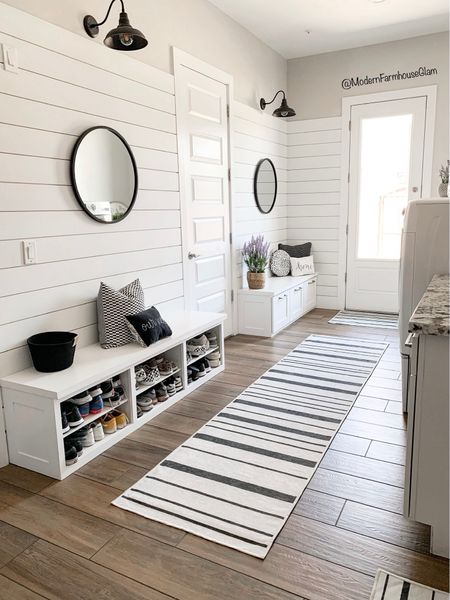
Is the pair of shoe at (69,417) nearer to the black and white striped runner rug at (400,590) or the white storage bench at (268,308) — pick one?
the black and white striped runner rug at (400,590)

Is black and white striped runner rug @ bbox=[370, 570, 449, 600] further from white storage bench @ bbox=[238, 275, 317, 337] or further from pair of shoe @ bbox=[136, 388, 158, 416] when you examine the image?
white storage bench @ bbox=[238, 275, 317, 337]

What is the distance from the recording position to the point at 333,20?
14.6 feet

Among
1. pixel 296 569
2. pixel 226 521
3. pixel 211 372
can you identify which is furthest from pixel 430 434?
pixel 211 372

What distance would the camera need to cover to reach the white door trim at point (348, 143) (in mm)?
4909

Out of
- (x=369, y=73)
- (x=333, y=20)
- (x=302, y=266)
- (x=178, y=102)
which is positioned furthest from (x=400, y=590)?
(x=369, y=73)

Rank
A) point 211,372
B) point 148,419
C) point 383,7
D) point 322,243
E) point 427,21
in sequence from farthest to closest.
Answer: point 322,243, point 427,21, point 383,7, point 211,372, point 148,419

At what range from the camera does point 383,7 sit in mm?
4172

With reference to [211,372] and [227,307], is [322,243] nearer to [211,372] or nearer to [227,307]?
[227,307]

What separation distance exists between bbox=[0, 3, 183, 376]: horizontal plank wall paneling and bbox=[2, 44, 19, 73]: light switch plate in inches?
1.1

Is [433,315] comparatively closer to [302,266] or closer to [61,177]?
[61,177]

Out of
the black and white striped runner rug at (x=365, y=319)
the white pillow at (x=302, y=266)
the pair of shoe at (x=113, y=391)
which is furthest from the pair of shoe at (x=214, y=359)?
the white pillow at (x=302, y=266)

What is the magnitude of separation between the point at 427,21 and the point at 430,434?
444 cm

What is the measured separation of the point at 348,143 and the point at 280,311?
2179 mm

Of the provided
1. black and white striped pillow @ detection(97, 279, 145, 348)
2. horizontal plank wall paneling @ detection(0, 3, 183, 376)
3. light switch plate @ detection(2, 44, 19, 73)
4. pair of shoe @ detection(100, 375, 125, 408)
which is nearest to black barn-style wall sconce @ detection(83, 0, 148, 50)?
horizontal plank wall paneling @ detection(0, 3, 183, 376)
